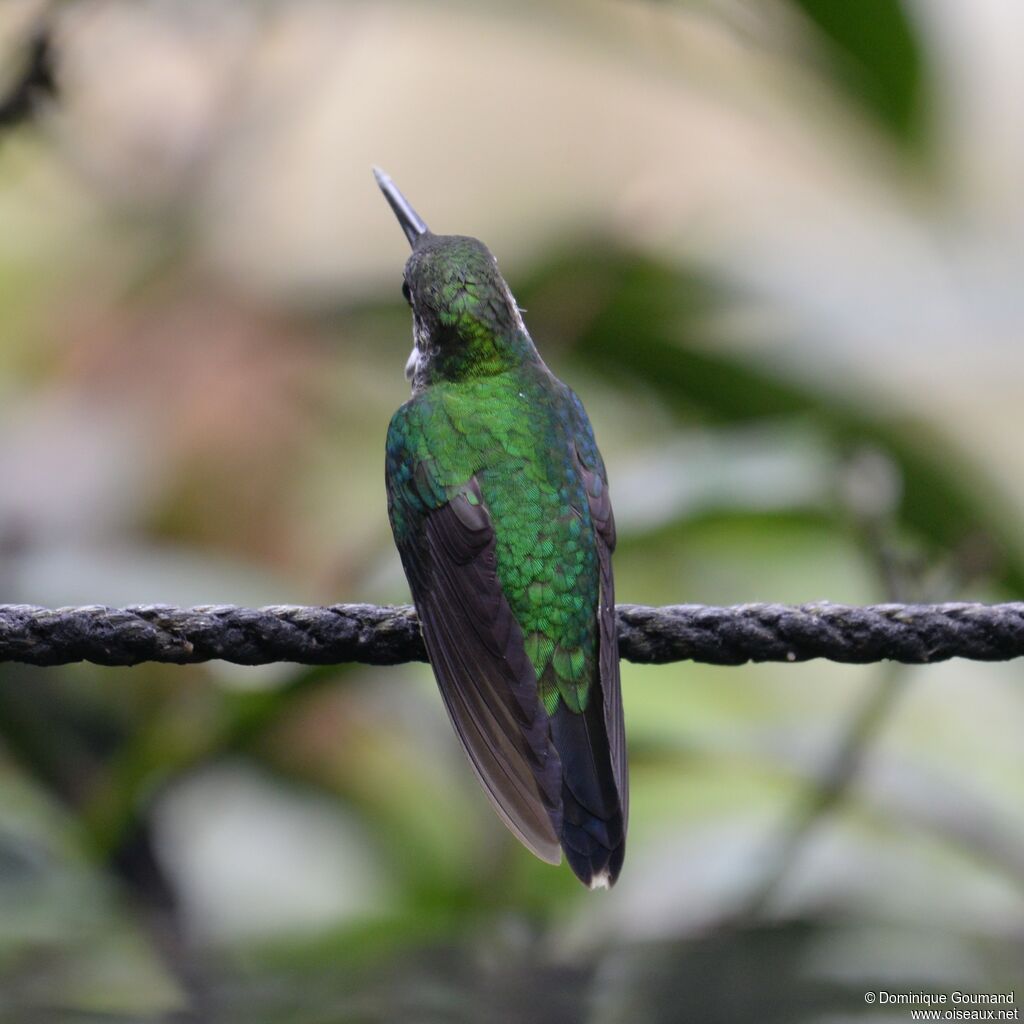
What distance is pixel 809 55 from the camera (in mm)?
4562

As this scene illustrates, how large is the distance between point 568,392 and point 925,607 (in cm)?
125

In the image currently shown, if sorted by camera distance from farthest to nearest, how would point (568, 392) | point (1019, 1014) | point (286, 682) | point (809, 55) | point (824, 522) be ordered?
point (809, 55) → point (824, 522) → point (286, 682) → point (568, 392) → point (1019, 1014)

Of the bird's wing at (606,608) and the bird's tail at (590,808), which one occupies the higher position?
the bird's wing at (606,608)

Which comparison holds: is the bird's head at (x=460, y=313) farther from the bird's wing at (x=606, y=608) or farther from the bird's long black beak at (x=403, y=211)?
the bird's wing at (x=606, y=608)

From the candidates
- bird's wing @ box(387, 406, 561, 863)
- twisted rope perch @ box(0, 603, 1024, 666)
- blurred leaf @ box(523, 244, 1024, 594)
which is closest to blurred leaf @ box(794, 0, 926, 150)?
blurred leaf @ box(523, 244, 1024, 594)

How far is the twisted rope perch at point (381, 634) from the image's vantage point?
1949 millimetres

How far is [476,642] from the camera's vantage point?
256cm

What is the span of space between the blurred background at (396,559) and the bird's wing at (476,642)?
2.33ft

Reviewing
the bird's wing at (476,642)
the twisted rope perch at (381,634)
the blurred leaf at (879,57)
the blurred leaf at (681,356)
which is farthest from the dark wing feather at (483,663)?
the blurred leaf at (879,57)

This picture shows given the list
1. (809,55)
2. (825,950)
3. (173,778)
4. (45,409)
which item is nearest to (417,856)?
(173,778)

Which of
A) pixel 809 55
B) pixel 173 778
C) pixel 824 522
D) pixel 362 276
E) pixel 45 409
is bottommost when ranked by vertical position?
pixel 173 778

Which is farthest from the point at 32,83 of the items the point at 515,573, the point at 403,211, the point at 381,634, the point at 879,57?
the point at 879,57

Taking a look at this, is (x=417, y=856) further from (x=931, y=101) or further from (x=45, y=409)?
(x=931, y=101)

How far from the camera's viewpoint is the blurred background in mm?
3363
